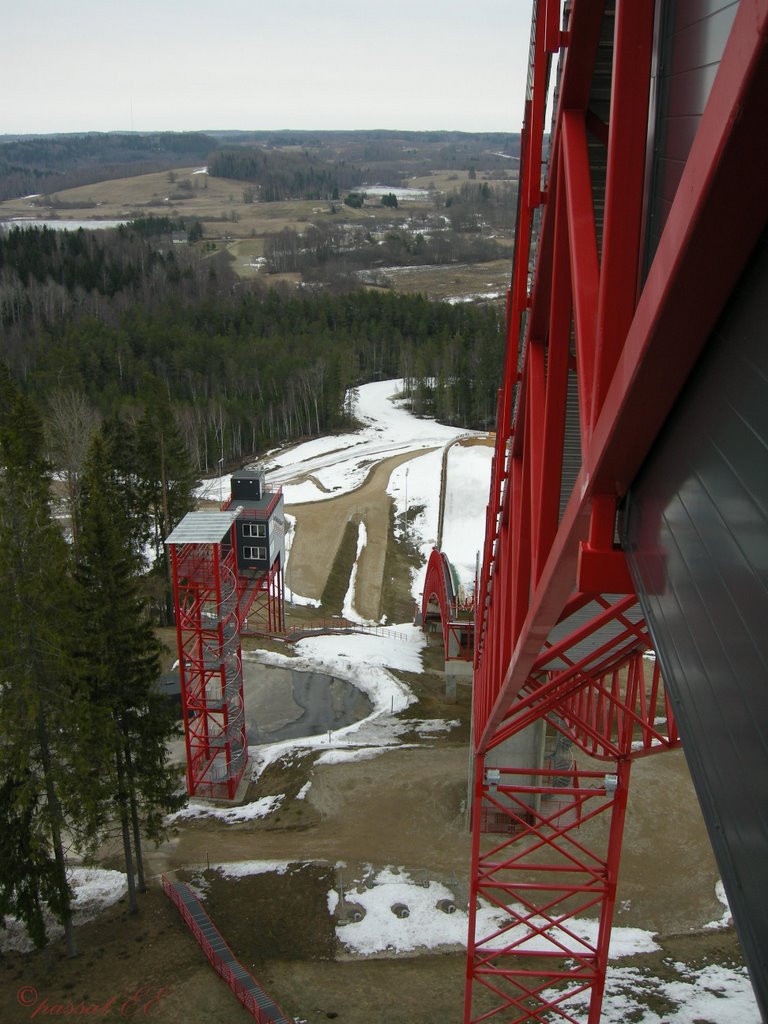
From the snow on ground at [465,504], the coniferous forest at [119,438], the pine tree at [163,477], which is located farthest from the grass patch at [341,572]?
the coniferous forest at [119,438]

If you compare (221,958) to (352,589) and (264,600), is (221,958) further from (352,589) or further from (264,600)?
(352,589)

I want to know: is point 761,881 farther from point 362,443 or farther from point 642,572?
point 362,443

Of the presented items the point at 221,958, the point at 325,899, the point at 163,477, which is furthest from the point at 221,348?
the point at 221,958

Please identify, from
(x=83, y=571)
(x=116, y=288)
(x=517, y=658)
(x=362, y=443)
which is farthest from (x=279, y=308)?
(x=517, y=658)

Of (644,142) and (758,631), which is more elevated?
(644,142)

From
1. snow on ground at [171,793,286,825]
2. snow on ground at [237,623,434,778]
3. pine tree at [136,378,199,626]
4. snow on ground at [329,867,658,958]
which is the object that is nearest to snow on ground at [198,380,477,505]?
pine tree at [136,378,199,626]

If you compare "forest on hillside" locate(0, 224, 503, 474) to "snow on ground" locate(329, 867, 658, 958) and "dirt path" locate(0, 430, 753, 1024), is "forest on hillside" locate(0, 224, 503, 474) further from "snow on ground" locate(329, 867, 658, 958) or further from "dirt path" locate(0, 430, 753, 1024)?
"snow on ground" locate(329, 867, 658, 958)

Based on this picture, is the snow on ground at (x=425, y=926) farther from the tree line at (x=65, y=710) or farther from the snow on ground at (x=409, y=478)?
the snow on ground at (x=409, y=478)
